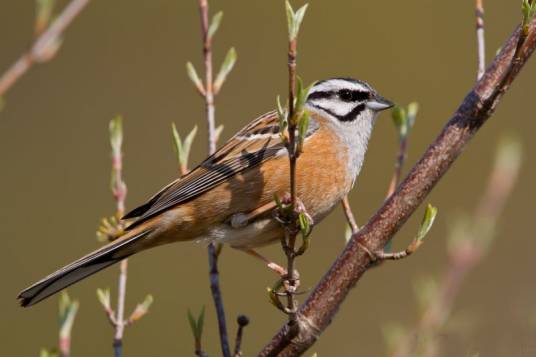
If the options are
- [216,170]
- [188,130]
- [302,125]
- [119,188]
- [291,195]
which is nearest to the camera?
[302,125]

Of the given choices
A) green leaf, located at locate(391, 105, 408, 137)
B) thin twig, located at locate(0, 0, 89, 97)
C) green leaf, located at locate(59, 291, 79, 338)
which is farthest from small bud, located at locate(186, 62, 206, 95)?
thin twig, located at locate(0, 0, 89, 97)

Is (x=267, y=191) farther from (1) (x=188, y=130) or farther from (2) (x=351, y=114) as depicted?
(1) (x=188, y=130)

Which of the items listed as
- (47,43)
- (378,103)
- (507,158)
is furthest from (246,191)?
(47,43)

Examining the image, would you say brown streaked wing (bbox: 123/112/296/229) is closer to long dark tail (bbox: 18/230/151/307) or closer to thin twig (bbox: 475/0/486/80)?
long dark tail (bbox: 18/230/151/307)

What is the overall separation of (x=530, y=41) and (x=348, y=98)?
161 centimetres

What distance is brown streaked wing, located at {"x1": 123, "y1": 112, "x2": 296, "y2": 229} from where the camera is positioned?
11.6ft

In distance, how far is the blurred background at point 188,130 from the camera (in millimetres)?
5949

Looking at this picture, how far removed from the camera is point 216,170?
3.58m

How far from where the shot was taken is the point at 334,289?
2.44m

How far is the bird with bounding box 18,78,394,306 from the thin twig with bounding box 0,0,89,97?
6.19ft

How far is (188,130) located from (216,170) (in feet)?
11.5

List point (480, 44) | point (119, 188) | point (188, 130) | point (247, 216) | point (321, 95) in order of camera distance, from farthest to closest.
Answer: point (188, 130) → point (321, 95) → point (247, 216) → point (119, 188) → point (480, 44)

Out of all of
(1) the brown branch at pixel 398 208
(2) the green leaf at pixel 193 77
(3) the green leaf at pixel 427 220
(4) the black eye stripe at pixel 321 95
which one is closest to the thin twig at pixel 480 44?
(1) the brown branch at pixel 398 208

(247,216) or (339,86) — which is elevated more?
(339,86)
